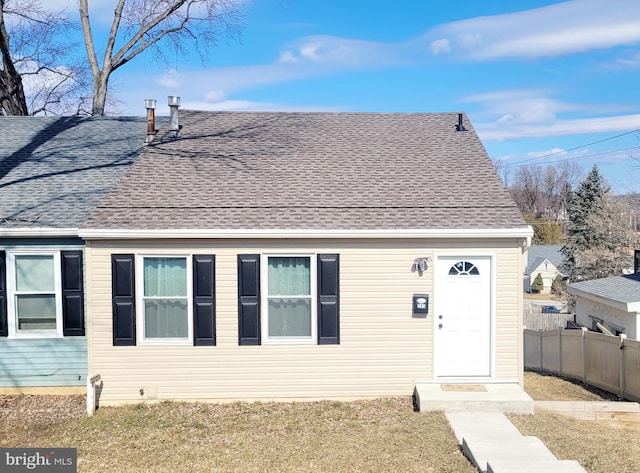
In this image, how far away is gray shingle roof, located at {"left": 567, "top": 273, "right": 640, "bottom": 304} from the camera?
14837 millimetres

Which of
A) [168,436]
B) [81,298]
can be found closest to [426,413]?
[168,436]

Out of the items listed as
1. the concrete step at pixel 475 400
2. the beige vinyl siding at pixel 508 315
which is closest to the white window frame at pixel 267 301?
the concrete step at pixel 475 400

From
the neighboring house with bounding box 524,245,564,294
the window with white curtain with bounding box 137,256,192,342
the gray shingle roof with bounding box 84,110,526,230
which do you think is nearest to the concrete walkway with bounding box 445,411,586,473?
the gray shingle roof with bounding box 84,110,526,230

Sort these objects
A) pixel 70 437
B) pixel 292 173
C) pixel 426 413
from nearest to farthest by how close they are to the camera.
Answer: pixel 70 437, pixel 426 413, pixel 292 173

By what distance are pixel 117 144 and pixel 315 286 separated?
620cm

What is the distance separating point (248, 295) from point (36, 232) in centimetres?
347

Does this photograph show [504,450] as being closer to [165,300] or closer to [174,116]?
[165,300]

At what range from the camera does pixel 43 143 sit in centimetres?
1260

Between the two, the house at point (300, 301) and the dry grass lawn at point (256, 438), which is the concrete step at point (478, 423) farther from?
the house at point (300, 301)

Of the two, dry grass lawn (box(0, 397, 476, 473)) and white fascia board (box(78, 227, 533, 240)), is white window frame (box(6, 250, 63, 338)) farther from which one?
dry grass lawn (box(0, 397, 476, 473))

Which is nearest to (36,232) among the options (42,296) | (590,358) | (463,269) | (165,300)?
(42,296)

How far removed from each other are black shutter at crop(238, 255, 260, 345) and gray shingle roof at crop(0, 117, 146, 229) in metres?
2.77

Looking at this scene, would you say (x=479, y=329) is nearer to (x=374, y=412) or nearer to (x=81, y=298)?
(x=374, y=412)

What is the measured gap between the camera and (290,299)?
362 inches
